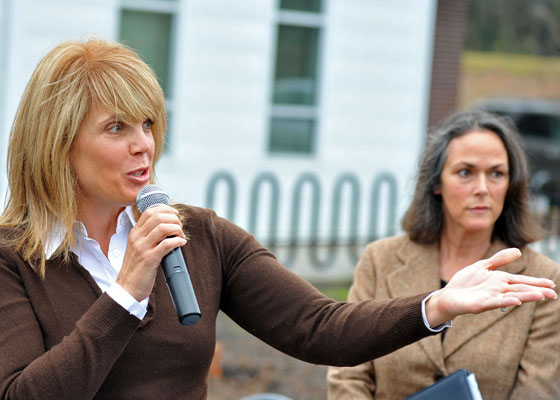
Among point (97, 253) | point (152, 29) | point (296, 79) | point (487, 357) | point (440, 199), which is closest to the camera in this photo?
point (97, 253)

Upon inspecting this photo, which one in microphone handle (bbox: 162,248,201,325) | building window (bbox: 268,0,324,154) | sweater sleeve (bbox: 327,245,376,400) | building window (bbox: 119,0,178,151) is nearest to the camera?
microphone handle (bbox: 162,248,201,325)

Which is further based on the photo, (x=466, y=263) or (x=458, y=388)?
(x=466, y=263)

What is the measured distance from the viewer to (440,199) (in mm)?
3689

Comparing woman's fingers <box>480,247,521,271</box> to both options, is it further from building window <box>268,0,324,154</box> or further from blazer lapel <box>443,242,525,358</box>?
building window <box>268,0,324,154</box>

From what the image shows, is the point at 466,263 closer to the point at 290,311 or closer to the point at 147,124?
the point at 290,311

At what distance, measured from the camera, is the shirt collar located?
7.93 feet

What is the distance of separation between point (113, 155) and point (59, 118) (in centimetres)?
19

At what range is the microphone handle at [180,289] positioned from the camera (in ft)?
6.89

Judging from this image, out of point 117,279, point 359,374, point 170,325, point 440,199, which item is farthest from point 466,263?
point 117,279

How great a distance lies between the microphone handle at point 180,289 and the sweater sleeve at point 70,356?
0.14m

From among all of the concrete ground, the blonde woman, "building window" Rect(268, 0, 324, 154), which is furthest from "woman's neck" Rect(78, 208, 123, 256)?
"building window" Rect(268, 0, 324, 154)

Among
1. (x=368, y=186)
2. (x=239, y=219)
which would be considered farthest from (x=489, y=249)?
(x=368, y=186)

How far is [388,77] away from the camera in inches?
429

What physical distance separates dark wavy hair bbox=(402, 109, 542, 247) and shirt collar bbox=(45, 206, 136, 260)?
4.80 feet
